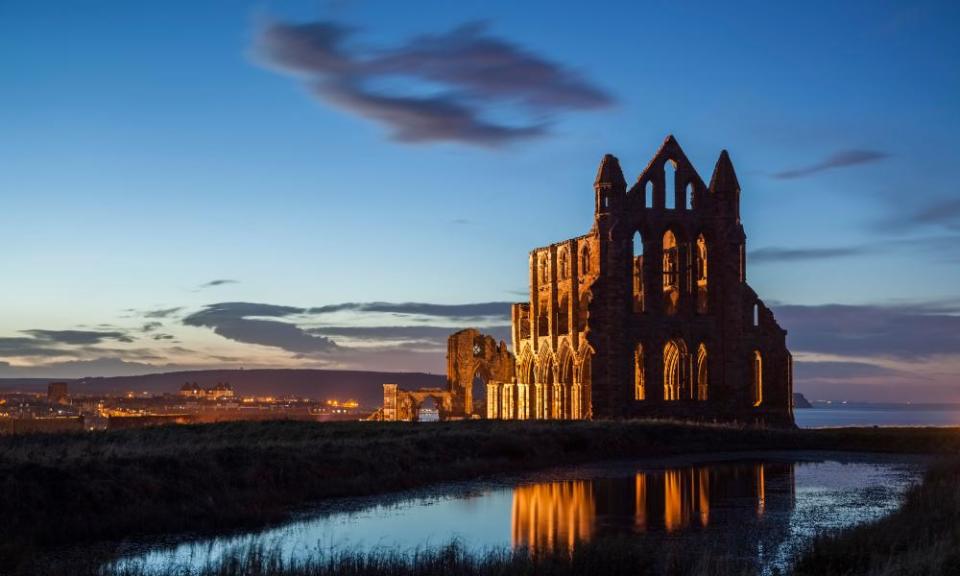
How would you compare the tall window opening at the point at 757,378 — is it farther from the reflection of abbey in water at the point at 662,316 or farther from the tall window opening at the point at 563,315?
the tall window opening at the point at 563,315

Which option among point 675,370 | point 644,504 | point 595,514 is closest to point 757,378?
point 675,370

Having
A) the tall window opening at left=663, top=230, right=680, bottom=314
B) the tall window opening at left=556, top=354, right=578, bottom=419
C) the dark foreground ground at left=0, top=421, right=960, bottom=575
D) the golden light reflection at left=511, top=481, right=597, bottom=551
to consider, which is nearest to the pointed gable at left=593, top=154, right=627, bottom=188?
the tall window opening at left=663, top=230, right=680, bottom=314

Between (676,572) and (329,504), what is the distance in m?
11.0

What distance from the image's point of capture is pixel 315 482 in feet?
84.2

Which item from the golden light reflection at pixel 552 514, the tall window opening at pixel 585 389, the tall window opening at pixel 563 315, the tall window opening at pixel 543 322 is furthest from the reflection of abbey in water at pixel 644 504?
the tall window opening at pixel 543 322

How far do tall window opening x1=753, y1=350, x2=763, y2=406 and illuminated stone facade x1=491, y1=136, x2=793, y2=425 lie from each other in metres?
0.06

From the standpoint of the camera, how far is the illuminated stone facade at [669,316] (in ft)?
190

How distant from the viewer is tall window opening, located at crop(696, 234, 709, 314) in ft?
202

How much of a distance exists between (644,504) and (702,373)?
40.2 m

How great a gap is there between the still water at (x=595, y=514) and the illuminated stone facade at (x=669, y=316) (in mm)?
24823

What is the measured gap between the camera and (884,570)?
12.8m

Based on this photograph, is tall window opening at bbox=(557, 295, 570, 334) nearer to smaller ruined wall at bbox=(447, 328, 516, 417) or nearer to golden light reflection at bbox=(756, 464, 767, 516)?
smaller ruined wall at bbox=(447, 328, 516, 417)

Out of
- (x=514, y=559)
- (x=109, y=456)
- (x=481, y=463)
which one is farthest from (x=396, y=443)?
(x=514, y=559)

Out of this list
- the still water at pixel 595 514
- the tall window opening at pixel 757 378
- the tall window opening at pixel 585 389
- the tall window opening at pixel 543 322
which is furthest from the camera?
the tall window opening at pixel 543 322
